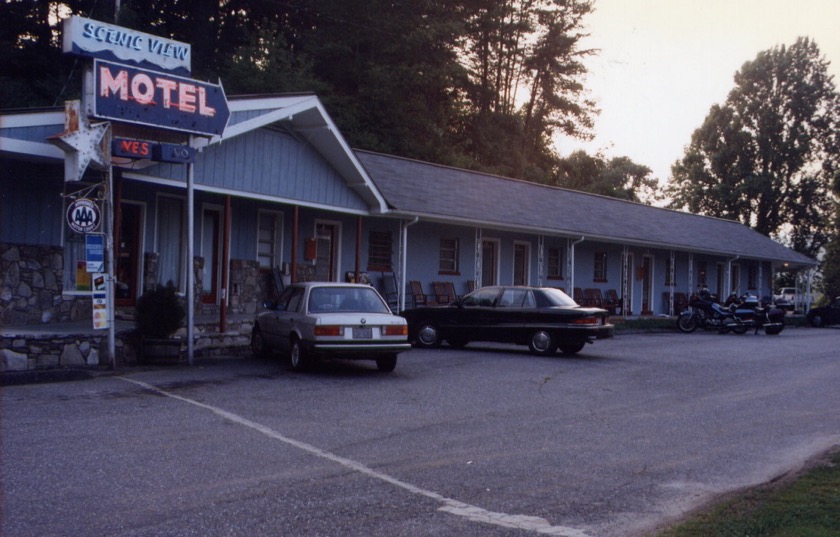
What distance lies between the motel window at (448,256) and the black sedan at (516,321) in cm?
715

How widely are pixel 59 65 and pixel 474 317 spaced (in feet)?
77.3

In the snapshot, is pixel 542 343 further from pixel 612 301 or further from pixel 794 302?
pixel 794 302

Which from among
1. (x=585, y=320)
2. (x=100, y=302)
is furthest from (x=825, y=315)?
(x=100, y=302)

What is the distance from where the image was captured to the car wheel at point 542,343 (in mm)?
17891

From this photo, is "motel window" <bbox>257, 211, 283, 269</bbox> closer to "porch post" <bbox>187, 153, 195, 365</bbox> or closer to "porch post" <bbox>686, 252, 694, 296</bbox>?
"porch post" <bbox>187, 153, 195, 365</bbox>

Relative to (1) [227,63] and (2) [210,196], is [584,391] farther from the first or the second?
(1) [227,63]

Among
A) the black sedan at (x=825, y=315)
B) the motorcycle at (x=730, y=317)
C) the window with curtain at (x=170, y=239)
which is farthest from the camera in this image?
the black sedan at (x=825, y=315)

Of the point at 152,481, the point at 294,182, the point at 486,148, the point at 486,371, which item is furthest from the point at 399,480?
the point at 486,148

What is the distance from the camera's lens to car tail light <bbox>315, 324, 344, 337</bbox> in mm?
13367

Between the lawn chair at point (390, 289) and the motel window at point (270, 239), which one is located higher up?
the motel window at point (270, 239)

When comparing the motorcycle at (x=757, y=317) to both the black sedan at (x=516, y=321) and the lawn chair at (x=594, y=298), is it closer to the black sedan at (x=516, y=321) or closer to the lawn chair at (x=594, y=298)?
the lawn chair at (x=594, y=298)

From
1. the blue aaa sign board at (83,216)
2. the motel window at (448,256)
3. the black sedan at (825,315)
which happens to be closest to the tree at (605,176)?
the black sedan at (825,315)

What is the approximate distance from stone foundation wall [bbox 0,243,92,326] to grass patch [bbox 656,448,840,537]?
41.0 ft

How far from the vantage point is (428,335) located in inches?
752
